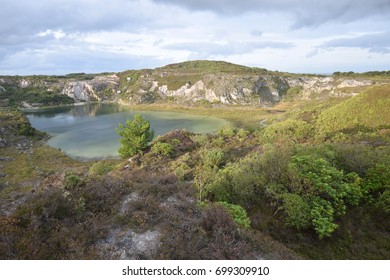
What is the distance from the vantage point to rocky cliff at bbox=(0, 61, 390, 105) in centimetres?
9738

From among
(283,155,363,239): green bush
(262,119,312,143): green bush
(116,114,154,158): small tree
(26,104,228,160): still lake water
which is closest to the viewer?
(283,155,363,239): green bush

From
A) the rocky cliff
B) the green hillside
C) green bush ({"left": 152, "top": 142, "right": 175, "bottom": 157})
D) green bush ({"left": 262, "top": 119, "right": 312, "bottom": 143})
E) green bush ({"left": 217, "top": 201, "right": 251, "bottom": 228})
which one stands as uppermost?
the rocky cliff

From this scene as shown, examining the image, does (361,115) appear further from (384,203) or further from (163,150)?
(384,203)

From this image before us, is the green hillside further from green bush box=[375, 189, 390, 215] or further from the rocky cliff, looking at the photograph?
the rocky cliff

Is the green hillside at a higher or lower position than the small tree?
higher

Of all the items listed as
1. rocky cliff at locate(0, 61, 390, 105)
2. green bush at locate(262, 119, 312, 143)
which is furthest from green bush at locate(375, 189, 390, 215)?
rocky cliff at locate(0, 61, 390, 105)

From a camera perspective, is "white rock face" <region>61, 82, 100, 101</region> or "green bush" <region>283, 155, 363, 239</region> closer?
"green bush" <region>283, 155, 363, 239</region>

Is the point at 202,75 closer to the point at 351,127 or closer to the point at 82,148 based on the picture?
the point at 82,148

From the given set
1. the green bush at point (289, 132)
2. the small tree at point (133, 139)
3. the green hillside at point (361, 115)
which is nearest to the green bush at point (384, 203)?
the green bush at point (289, 132)

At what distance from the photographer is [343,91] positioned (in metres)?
85.0

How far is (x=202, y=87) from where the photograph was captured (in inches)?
4407

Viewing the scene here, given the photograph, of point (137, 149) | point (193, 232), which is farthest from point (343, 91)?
point (193, 232)

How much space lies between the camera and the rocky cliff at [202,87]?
319ft
